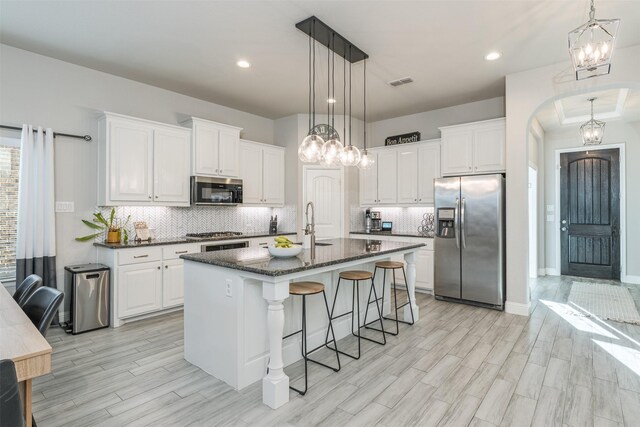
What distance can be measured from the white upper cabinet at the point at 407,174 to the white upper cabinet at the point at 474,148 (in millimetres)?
643

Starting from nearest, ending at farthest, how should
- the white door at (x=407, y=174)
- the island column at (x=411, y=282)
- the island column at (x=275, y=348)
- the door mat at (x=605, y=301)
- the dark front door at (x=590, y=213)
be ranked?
the island column at (x=275, y=348) < the island column at (x=411, y=282) < the door mat at (x=605, y=301) < the white door at (x=407, y=174) < the dark front door at (x=590, y=213)

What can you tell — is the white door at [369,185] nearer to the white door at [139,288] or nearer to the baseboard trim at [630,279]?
the white door at [139,288]

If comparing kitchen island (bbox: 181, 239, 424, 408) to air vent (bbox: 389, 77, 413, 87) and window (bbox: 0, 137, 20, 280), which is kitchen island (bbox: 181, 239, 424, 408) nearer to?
window (bbox: 0, 137, 20, 280)

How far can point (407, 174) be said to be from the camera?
19.2 ft

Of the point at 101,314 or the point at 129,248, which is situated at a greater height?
the point at 129,248

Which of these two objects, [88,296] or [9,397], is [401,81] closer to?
[88,296]

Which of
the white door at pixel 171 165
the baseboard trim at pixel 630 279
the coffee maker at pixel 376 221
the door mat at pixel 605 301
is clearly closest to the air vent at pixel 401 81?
the coffee maker at pixel 376 221

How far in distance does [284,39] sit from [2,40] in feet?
9.40

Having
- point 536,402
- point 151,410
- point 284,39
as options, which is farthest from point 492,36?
point 151,410

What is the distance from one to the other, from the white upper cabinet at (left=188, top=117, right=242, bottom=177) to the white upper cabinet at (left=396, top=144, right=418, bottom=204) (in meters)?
2.75

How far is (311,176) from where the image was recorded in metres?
6.10

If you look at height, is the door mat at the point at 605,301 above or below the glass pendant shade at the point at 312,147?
below

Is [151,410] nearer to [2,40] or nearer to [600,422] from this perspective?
[600,422]

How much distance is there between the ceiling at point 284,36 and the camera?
2.90 meters
